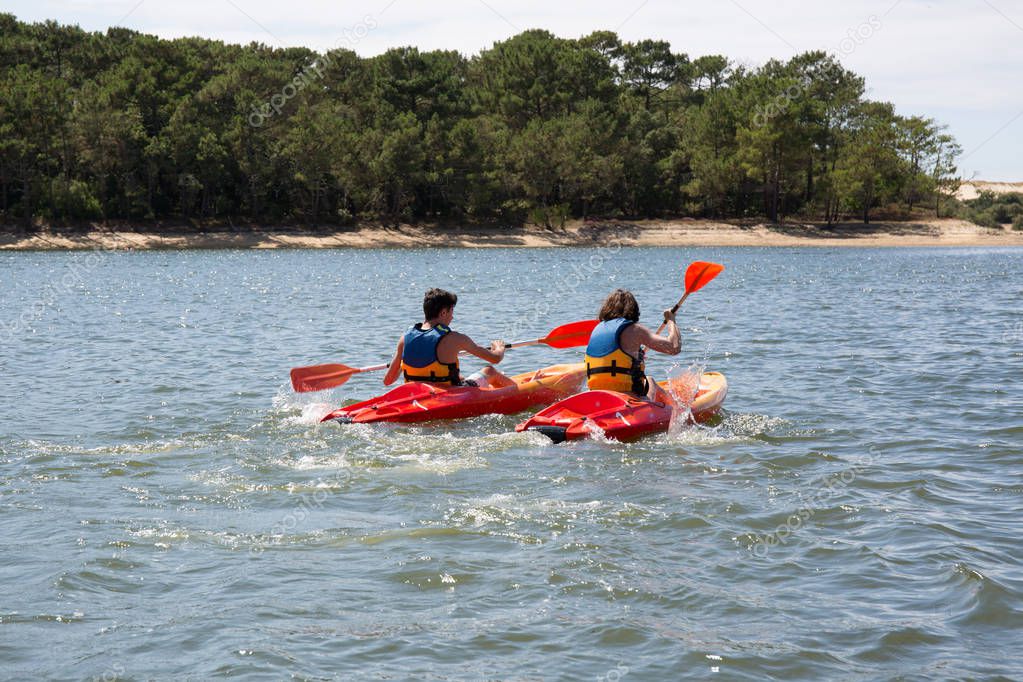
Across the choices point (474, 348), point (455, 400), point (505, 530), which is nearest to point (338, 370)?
point (455, 400)

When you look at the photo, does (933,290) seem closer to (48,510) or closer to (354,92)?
(48,510)

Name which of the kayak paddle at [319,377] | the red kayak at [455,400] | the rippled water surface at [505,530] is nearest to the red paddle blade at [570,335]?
the red kayak at [455,400]

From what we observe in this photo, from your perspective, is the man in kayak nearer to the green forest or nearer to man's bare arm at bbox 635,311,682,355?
man's bare arm at bbox 635,311,682,355

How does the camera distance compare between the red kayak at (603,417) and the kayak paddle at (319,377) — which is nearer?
the red kayak at (603,417)

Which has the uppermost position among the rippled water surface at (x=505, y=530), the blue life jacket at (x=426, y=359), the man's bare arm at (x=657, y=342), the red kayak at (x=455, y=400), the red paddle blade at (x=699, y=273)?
the red paddle blade at (x=699, y=273)

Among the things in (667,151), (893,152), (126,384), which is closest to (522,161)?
(667,151)

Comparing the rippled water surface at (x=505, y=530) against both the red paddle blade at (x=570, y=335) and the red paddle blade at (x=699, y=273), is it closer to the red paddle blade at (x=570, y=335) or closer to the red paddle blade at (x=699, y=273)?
the red paddle blade at (x=699, y=273)

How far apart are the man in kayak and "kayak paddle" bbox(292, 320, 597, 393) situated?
47cm

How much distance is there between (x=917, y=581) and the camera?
6.10 m

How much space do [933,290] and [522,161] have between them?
35850mm

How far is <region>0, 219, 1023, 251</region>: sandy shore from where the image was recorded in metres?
56.9

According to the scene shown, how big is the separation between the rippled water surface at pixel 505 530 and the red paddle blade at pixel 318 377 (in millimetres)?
198

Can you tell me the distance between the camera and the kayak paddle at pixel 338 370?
1136cm

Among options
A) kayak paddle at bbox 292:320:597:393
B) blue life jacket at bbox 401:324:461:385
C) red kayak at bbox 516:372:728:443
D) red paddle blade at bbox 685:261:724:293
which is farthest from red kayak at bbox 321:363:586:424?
red paddle blade at bbox 685:261:724:293
